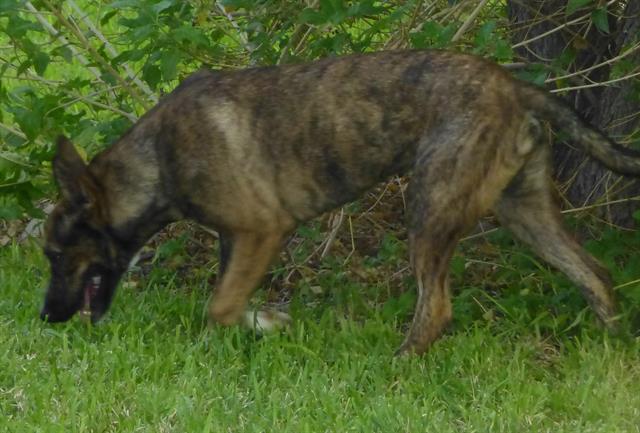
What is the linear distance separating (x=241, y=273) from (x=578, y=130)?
5.27 feet

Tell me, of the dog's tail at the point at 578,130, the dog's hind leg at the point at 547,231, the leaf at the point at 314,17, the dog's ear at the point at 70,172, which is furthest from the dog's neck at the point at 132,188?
the dog's tail at the point at 578,130

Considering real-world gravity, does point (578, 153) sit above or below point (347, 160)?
below

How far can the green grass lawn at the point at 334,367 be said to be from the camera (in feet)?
17.6

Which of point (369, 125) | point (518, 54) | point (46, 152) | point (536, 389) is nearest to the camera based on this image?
point (536, 389)

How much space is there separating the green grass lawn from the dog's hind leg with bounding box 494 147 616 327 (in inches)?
5.2

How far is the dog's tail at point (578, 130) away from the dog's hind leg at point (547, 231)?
0.19 metres

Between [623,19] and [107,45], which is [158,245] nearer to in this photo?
[107,45]

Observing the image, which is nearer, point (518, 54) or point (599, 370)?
point (599, 370)

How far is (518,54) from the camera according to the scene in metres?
7.73

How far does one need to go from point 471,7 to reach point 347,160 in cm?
167

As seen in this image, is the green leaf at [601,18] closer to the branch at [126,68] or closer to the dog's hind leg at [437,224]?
the dog's hind leg at [437,224]

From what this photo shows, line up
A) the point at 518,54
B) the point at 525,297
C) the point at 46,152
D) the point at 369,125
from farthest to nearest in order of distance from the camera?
the point at 518,54 < the point at 46,152 < the point at 525,297 < the point at 369,125

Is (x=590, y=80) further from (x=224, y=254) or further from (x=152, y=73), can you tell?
(x=152, y=73)

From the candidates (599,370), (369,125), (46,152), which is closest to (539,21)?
(369,125)
